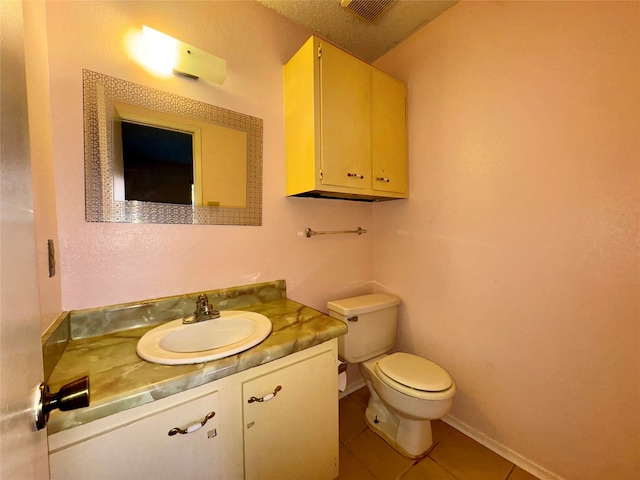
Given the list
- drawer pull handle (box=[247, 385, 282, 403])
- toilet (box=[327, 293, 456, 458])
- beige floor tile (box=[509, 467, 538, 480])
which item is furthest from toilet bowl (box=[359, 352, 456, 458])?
drawer pull handle (box=[247, 385, 282, 403])

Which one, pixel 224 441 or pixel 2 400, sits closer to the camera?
pixel 2 400

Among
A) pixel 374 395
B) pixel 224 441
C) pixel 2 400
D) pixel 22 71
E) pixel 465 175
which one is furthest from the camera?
pixel 374 395

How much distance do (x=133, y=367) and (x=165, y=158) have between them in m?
0.87

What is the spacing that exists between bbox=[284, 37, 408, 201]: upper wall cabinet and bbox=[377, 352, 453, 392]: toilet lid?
39.8 inches

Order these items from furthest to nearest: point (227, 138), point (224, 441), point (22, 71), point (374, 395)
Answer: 1. point (374, 395)
2. point (227, 138)
3. point (224, 441)
4. point (22, 71)

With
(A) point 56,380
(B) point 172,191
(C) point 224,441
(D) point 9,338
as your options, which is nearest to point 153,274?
(B) point 172,191

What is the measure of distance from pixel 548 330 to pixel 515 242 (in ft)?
1.42

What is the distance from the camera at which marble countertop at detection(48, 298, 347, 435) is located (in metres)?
0.62

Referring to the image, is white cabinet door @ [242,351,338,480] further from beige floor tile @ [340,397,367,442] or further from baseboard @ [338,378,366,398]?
baseboard @ [338,378,366,398]

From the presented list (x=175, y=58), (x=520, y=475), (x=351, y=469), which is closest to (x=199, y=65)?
(x=175, y=58)

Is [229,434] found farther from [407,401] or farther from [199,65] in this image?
[199,65]

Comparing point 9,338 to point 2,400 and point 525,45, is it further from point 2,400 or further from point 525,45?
point 525,45

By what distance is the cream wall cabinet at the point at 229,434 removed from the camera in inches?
25.4

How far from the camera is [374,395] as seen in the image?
1.57m
